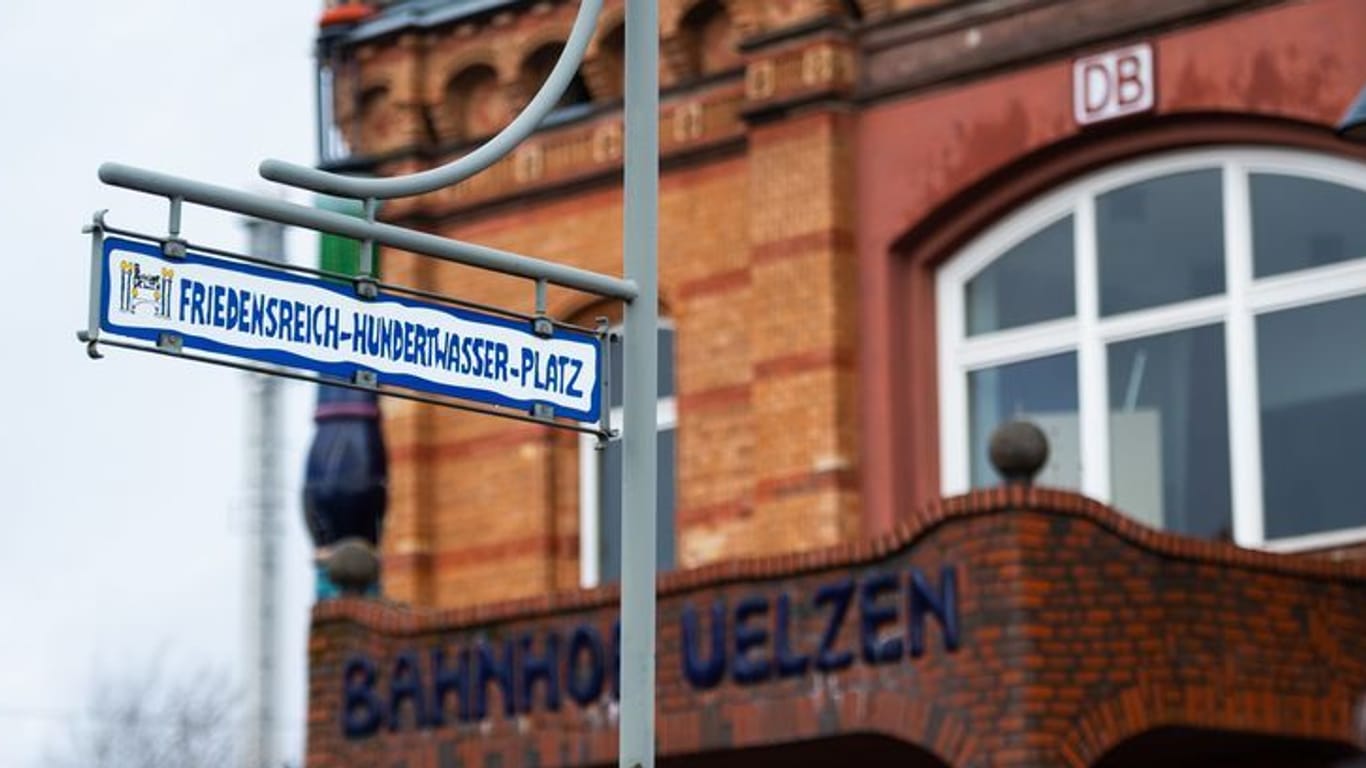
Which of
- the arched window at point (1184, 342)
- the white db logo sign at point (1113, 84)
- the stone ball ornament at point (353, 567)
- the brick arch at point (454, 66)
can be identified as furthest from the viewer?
the brick arch at point (454, 66)

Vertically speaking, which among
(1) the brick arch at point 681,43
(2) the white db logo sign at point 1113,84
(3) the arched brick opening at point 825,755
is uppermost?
(1) the brick arch at point 681,43

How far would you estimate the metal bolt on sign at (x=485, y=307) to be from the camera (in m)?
10.2

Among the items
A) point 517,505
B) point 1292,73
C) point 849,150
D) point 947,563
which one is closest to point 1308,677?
point 947,563

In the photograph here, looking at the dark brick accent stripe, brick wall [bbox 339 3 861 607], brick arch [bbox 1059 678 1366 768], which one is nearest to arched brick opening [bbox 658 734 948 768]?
the dark brick accent stripe

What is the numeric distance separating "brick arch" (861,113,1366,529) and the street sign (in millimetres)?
9768

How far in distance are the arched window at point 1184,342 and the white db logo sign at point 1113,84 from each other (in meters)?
0.47

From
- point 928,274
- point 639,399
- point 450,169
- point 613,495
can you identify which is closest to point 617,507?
point 613,495

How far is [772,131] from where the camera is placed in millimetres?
21828

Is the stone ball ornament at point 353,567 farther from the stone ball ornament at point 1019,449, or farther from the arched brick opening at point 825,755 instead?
the stone ball ornament at point 1019,449

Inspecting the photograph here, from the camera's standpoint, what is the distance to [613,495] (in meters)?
23.3

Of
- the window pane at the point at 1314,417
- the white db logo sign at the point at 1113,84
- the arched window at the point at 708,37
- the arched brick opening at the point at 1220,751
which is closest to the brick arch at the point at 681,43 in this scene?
the arched window at the point at 708,37

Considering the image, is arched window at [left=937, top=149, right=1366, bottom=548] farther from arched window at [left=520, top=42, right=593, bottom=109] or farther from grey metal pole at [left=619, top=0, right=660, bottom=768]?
grey metal pole at [left=619, top=0, right=660, bottom=768]

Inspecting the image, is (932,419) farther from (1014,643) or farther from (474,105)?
(474,105)

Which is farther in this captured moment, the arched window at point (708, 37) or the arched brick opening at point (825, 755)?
the arched window at point (708, 37)
